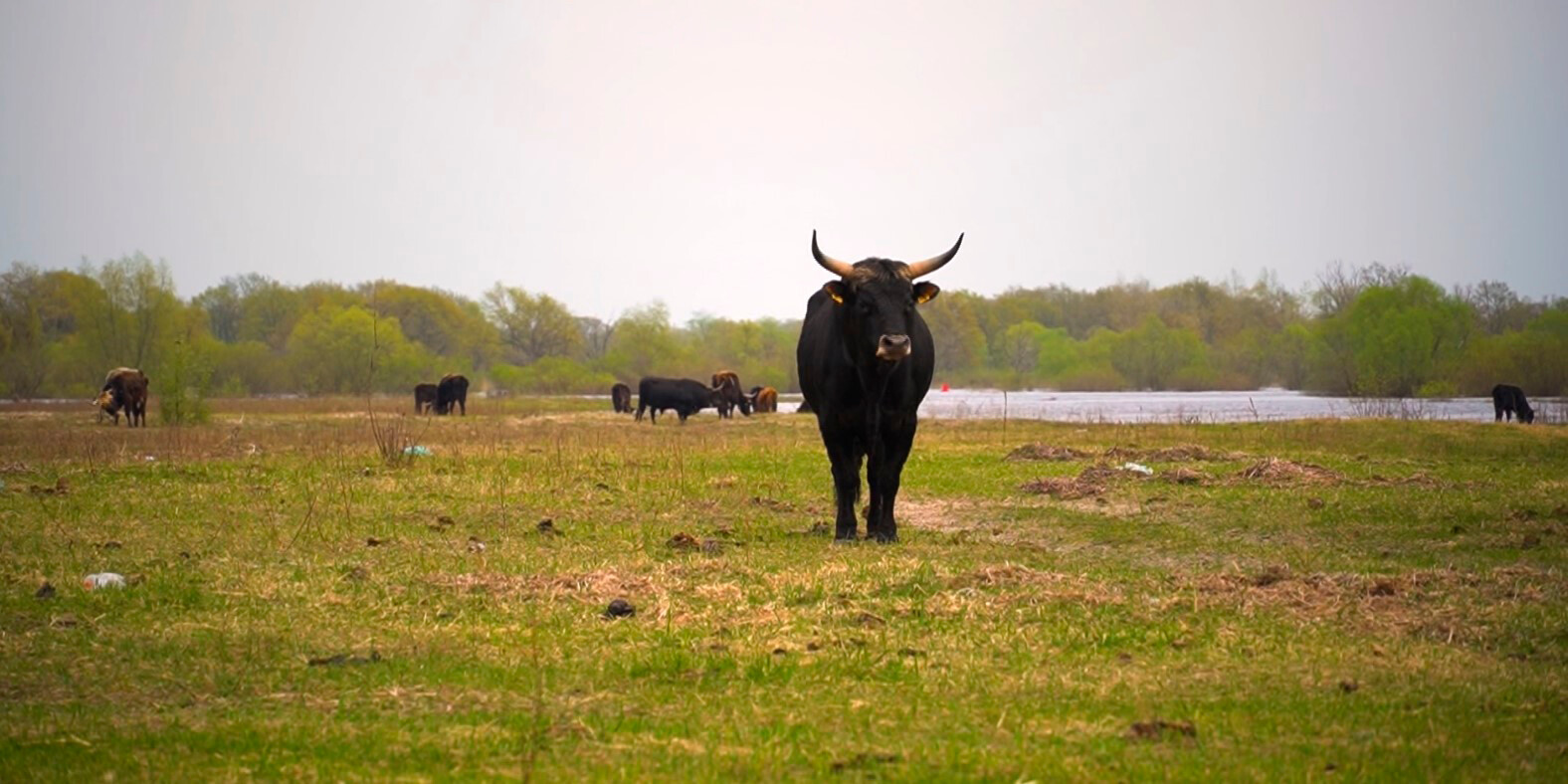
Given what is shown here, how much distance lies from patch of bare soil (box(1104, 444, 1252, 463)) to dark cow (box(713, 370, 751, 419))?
26.4 metres

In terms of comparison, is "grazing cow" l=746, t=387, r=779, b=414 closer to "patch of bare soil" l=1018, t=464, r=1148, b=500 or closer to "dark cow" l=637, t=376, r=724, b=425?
"dark cow" l=637, t=376, r=724, b=425

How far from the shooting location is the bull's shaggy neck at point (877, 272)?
12.2 metres

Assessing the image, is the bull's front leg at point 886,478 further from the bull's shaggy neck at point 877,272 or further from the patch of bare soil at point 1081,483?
the patch of bare soil at point 1081,483

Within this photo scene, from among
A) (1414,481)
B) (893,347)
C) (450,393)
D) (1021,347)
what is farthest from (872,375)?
(1021,347)

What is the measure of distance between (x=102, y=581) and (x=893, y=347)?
20.4 feet

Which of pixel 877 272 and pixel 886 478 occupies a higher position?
pixel 877 272

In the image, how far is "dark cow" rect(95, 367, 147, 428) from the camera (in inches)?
1490

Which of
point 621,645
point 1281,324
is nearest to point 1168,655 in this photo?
point 621,645

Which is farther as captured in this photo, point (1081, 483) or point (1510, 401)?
point (1510, 401)

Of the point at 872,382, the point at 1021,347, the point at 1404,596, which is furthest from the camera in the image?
the point at 1021,347

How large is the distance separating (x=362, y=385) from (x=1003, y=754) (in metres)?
64.8

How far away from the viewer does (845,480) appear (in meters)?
12.4

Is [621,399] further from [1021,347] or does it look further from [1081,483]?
[1021,347]

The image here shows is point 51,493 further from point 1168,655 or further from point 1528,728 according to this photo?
point 1528,728
